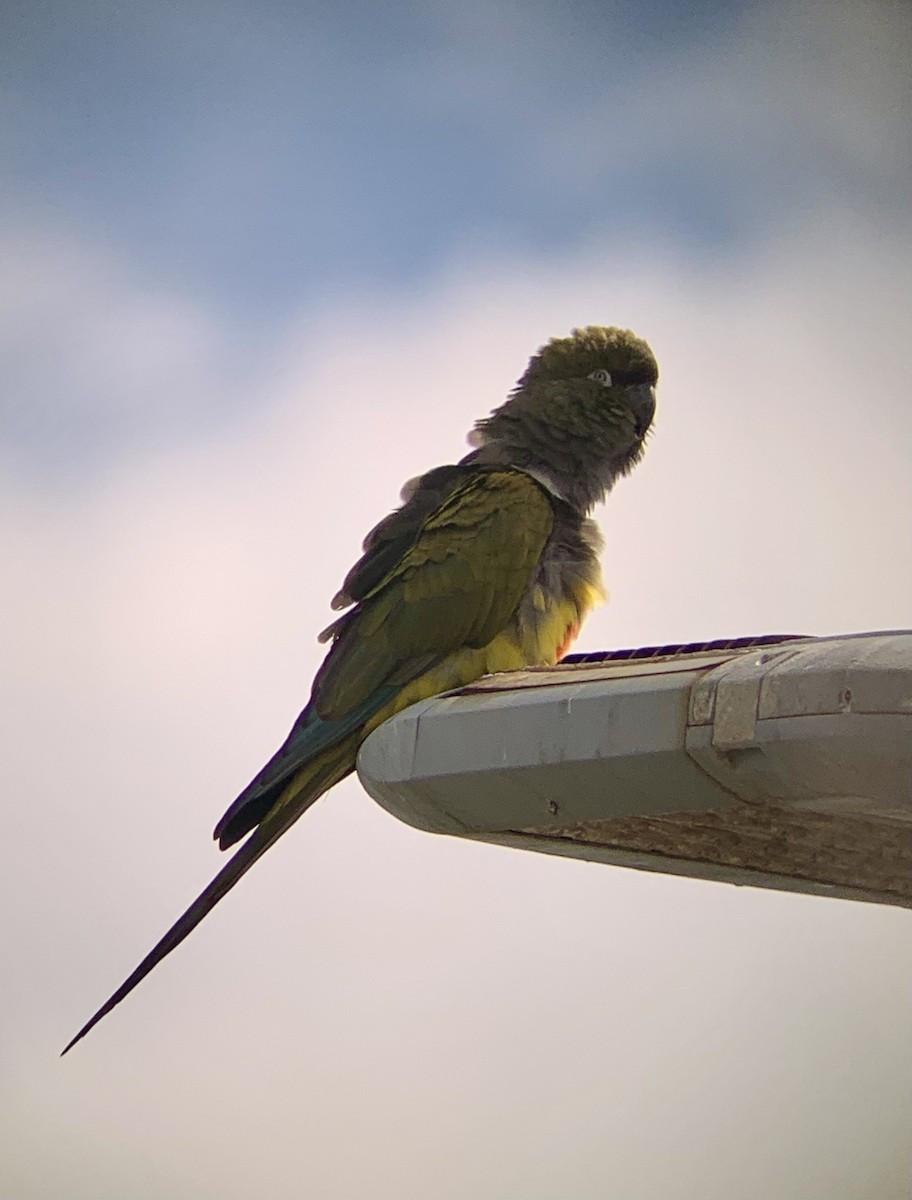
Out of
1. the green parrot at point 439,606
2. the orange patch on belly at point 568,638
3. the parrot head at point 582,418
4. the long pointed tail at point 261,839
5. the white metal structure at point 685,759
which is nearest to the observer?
the white metal structure at point 685,759

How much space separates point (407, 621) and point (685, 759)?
72 cm

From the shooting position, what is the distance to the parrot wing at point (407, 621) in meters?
1.27

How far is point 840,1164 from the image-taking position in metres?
2.17

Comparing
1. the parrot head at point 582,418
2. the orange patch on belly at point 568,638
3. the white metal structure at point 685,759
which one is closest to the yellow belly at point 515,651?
the orange patch on belly at point 568,638

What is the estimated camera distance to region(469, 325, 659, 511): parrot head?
1572 millimetres

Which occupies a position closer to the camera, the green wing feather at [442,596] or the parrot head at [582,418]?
the green wing feather at [442,596]

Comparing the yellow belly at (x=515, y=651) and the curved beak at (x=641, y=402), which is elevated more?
the curved beak at (x=641, y=402)

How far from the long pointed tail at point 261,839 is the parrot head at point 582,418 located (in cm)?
42

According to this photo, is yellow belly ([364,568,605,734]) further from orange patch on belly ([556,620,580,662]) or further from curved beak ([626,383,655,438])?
curved beak ([626,383,655,438])

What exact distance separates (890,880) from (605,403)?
824mm

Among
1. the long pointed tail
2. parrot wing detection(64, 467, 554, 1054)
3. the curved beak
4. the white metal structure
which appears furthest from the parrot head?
the white metal structure

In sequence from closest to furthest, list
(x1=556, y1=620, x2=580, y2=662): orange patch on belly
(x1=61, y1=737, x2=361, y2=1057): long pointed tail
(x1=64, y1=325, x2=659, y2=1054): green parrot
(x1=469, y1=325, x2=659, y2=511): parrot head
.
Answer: (x1=61, y1=737, x2=361, y2=1057): long pointed tail
(x1=64, y1=325, x2=659, y2=1054): green parrot
(x1=556, y1=620, x2=580, y2=662): orange patch on belly
(x1=469, y1=325, x2=659, y2=511): parrot head

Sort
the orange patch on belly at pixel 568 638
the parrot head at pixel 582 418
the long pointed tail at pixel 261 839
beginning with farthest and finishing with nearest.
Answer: the parrot head at pixel 582 418
the orange patch on belly at pixel 568 638
the long pointed tail at pixel 261 839

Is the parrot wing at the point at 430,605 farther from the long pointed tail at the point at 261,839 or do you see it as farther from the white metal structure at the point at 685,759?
the white metal structure at the point at 685,759
